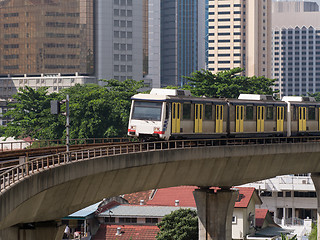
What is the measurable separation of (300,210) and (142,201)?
117ft

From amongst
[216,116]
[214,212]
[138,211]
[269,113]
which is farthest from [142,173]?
[138,211]

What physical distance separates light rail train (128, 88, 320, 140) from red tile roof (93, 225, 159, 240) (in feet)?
69.5

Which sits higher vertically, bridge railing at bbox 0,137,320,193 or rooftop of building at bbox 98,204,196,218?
bridge railing at bbox 0,137,320,193

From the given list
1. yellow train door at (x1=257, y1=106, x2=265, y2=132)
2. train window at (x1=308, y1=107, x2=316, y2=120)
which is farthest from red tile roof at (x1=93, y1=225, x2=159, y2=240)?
yellow train door at (x1=257, y1=106, x2=265, y2=132)

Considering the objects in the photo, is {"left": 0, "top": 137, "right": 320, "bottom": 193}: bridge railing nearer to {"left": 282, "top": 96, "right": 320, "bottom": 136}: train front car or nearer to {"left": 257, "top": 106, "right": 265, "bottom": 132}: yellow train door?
{"left": 282, "top": 96, "right": 320, "bottom": 136}: train front car

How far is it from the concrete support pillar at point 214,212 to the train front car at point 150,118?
331 inches

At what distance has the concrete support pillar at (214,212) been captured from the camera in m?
53.6

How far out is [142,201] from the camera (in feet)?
272

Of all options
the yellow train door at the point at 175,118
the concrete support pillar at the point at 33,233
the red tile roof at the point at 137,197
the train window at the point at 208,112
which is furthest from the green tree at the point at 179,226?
the concrete support pillar at the point at 33,233

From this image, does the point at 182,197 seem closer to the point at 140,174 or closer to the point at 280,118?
the point at 280,118

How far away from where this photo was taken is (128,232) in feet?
245

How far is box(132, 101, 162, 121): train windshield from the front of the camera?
4725 centimetres

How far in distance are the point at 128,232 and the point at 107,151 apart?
3689 cm

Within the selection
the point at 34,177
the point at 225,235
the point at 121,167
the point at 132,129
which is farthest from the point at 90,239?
the point at 34,177
